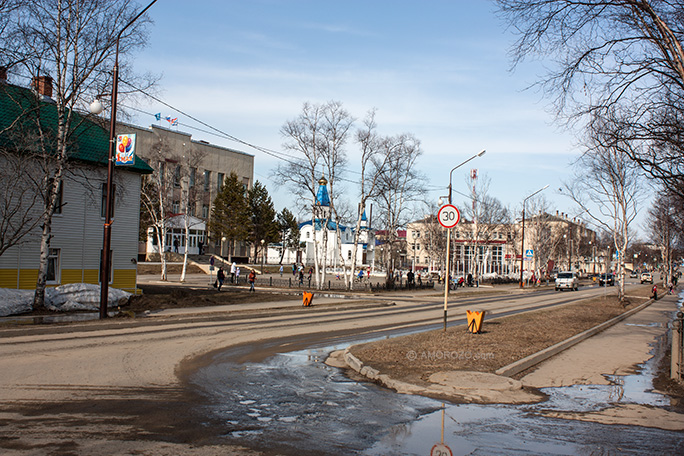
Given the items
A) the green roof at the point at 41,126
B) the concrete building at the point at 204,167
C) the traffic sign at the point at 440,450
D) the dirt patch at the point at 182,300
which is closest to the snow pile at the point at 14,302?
the dirt patch at the point at 182,300

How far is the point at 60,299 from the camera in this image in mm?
21469

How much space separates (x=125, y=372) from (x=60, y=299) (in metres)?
14.0

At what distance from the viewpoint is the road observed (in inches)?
229

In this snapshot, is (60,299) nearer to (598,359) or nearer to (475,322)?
(475,322)

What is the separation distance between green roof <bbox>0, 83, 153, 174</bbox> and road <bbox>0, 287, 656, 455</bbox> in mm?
7804

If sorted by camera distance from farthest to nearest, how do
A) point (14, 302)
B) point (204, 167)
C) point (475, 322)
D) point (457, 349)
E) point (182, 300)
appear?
1. point (204, 167)
2. point (182, 300)
3. point (14, 302)
4. point (475, 322)
5. point (457, 349)

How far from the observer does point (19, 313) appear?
1958 centimetres

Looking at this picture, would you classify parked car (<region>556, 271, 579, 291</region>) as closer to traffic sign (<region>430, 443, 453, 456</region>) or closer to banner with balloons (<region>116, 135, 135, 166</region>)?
banner with balloons (<region>116, 135, 135, 166</region>)

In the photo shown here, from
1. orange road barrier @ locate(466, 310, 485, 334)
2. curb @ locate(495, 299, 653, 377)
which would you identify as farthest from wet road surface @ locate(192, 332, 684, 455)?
orange road barrier @ locate(466, 310, 485, 334)

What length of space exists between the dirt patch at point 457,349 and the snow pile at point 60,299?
13.8m

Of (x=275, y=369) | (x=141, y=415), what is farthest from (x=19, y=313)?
(x=141, y=415)

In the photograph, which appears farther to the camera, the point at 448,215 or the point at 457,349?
the point at 448,215

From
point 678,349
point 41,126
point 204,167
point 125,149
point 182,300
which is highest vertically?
point 204,167

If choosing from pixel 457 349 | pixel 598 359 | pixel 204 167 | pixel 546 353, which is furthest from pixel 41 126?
pixel 204 167
